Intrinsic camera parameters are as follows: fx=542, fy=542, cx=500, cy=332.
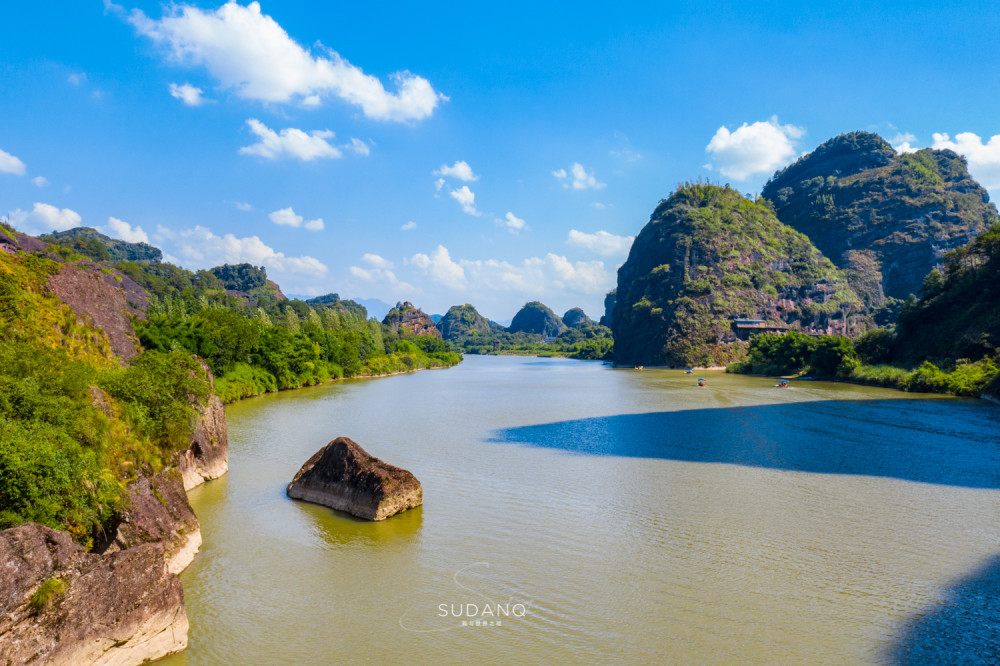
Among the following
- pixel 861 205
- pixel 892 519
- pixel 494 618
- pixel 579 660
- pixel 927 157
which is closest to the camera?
pixel 579 660

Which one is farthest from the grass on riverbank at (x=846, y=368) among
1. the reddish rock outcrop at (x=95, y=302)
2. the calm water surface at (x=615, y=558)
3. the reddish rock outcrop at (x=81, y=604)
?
the reddish rock outcrop at (x=95, y=302)

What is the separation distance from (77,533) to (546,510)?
41.0ft

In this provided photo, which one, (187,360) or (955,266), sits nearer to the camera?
(187,360)

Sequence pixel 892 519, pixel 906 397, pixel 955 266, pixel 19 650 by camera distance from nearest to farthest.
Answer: pixel 19 650, pixel 892 519, pixel 906 397, pixel 955 266

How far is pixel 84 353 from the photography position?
21.5 m

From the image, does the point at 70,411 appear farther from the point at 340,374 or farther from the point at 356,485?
the point at 340,374

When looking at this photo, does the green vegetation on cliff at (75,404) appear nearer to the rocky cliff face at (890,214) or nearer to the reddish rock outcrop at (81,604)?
the reddish rock outcrop at (81,604)

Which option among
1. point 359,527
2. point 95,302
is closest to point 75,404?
point 359,527

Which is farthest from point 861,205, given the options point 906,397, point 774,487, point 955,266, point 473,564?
point 473,564

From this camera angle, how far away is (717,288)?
133000 mm

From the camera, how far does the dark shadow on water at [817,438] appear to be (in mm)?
24703

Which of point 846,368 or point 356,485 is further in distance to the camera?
point 846,368

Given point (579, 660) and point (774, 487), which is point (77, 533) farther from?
point (774, 487)

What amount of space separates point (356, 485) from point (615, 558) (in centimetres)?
815
